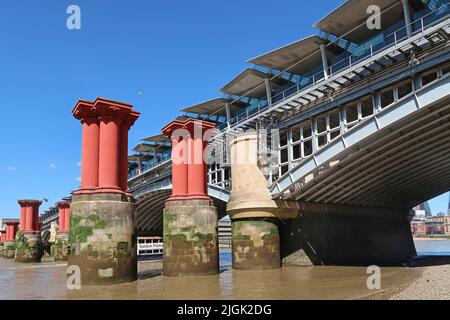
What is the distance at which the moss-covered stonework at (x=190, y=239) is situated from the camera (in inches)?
957

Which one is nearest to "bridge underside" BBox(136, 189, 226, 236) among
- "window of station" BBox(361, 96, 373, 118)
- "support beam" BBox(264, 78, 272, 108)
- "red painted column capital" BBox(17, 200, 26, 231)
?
"red painted column capital" BBox(17, 200, 26, 231)

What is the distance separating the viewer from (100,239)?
2008 cm

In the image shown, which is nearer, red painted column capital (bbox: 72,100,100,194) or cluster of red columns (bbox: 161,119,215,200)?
red painted column capital (bbox: 72,100,100,194)

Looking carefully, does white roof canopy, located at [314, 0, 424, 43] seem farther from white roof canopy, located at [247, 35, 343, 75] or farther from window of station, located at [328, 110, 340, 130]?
window of station, located at [328, 110, 340, 130]

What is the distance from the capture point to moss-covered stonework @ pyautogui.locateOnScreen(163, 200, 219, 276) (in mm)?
24312

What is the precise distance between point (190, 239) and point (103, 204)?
20.4 ft

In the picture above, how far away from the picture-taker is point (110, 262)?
20.1 meters

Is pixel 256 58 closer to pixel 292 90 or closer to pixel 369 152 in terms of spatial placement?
pixel 292 90

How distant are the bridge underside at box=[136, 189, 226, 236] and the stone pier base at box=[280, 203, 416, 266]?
1944 cm

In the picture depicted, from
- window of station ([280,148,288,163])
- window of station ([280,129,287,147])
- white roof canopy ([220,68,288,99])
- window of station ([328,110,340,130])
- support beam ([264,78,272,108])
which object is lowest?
window of station ([280,148,288,163])

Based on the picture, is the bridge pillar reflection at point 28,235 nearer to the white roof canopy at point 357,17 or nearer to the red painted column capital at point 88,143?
the red painted column capital at point 88,143

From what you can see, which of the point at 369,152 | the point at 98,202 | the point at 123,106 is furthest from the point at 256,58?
the point at 98,202

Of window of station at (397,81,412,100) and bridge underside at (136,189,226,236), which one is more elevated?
window of station at (397,81,412,100)

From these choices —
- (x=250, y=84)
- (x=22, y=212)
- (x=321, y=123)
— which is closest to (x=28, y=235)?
(x=22, y=212)
